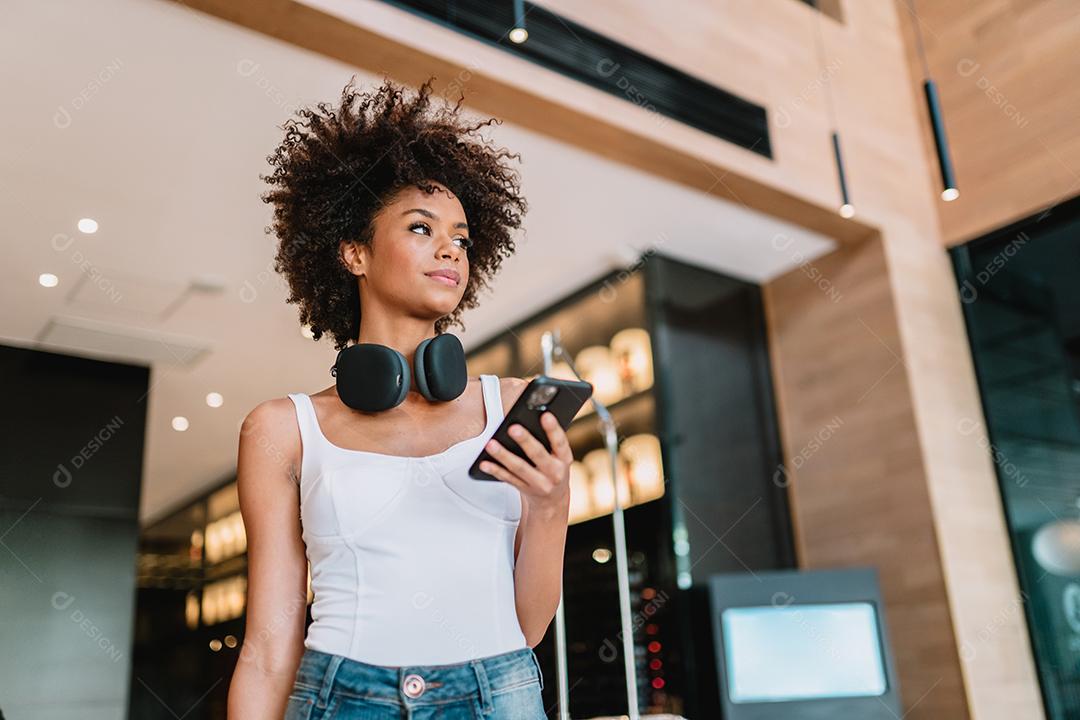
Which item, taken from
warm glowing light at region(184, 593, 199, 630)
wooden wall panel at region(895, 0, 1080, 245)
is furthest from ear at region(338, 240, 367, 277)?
warm glowing light at region(184, 593, 199, 630)

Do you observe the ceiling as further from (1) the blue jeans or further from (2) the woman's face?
(1) the blue jeans

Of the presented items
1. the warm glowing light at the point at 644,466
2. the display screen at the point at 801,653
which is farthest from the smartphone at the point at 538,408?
the warm glowing light at the point at 644,466

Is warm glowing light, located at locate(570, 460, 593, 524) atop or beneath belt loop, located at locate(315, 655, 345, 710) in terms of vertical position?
atop

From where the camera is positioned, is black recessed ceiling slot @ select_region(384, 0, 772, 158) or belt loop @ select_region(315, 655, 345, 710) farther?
black recessed ceiling slot @ select_region(384, 0, 772, 158)

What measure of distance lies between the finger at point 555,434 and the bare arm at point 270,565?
0.30 m

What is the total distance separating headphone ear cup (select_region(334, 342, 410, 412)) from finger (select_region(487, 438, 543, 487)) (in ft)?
0.60

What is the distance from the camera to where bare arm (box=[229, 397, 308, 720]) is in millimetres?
929

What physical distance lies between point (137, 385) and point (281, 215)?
412 cm

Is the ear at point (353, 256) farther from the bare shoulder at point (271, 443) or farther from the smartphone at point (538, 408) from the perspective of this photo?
the smartphone at point (538, 408)

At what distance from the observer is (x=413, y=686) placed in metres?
0.85

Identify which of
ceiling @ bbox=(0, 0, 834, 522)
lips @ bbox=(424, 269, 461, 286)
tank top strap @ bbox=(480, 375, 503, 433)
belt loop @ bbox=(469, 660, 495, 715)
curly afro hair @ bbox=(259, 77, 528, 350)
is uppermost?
ceiling @ bbox=(0, 0, 834, 522)

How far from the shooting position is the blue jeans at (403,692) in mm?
839

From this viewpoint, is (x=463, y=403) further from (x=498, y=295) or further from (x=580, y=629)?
(x=498, y=295)

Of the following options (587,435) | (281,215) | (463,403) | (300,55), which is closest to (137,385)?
(587,435)
